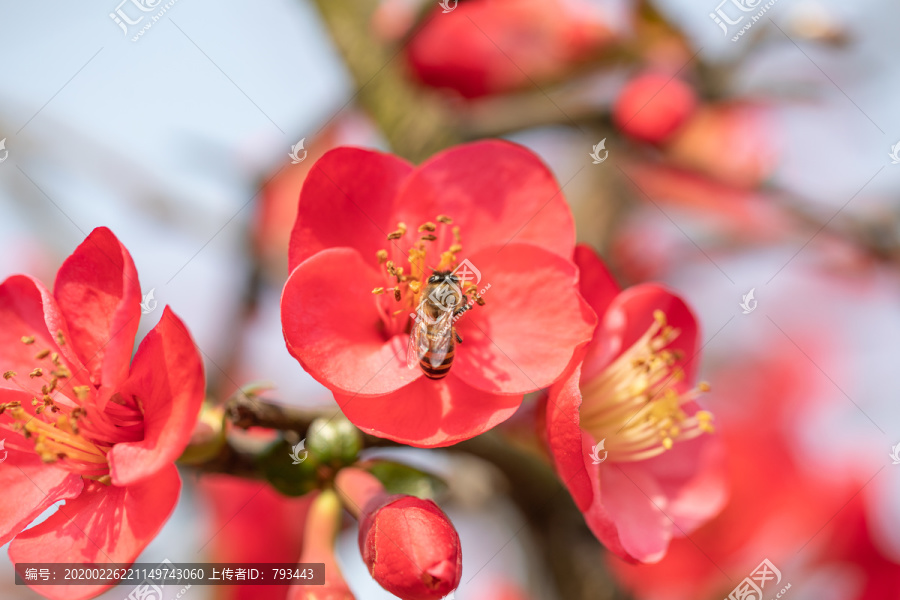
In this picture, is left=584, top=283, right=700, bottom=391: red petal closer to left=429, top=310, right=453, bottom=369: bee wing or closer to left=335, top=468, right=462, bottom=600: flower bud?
left=429, top=310, right=453, bottom=369: bee wing

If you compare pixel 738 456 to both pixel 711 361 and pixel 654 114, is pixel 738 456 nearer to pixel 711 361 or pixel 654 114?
pixel 711 361

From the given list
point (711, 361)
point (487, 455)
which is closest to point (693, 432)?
point (487, 455)

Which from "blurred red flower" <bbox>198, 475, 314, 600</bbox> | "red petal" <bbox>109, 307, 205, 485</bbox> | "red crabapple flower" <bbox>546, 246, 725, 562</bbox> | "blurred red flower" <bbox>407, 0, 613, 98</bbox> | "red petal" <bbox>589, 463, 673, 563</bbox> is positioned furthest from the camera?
"blurred red flower" <bbox>407, 0, 613, 98</bbox>

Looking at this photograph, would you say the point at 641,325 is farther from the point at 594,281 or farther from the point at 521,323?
the point at 521,323

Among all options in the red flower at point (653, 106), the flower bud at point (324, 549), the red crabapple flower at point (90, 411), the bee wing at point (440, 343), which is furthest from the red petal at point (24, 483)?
the red flower at point (653, 106)

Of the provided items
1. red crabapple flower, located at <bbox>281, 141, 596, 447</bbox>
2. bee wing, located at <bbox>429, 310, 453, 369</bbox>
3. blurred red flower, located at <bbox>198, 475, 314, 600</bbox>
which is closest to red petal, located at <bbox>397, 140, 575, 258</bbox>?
red crabapple flower, located at <bbox>281, 141, 596, 447</bbox>

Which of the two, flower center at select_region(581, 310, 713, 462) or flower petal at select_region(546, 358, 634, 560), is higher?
flower petal at select_region(546, 358, 634, 560)

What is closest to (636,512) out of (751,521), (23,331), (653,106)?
(23,331)
